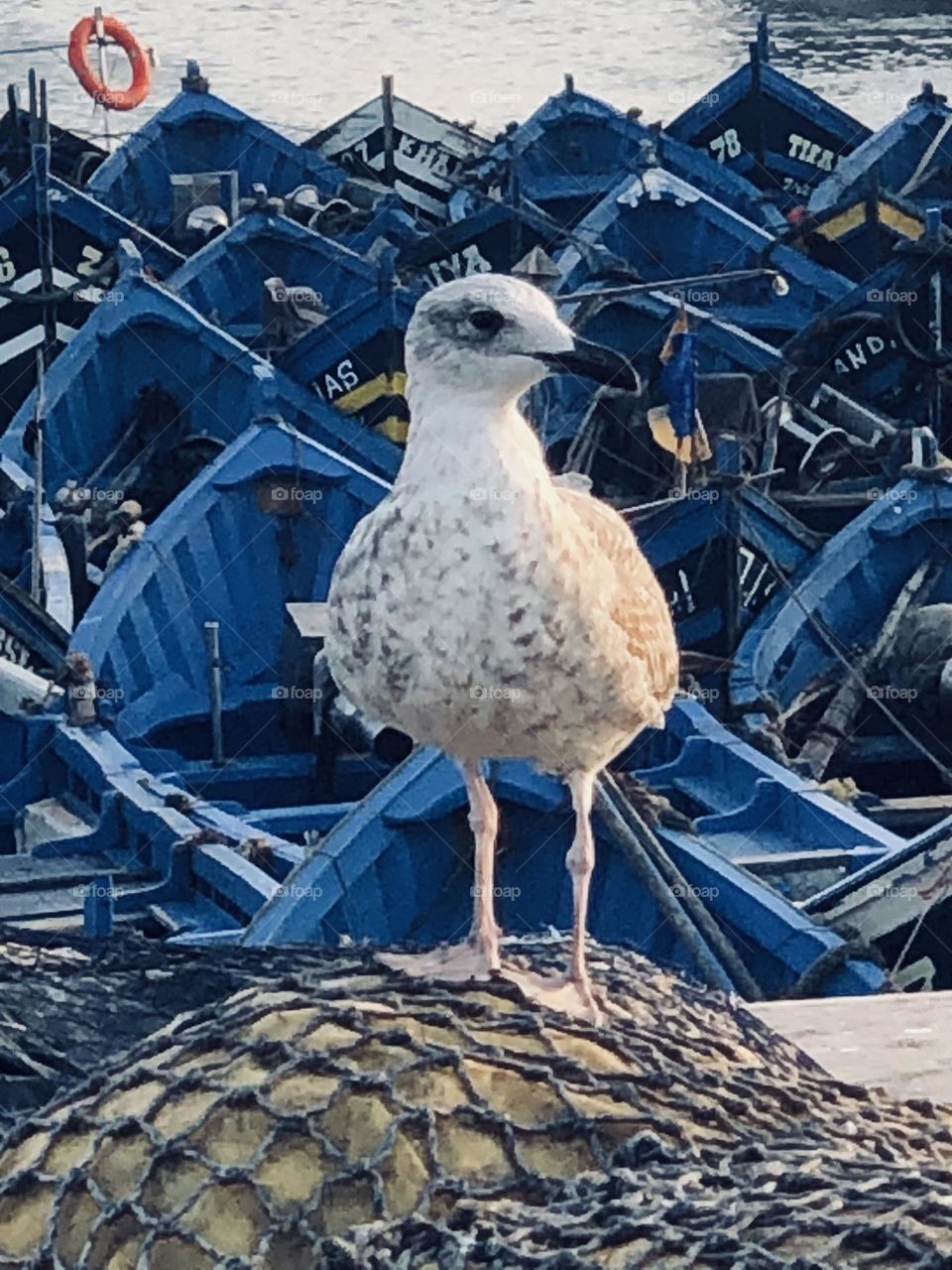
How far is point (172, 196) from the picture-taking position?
74.8ft

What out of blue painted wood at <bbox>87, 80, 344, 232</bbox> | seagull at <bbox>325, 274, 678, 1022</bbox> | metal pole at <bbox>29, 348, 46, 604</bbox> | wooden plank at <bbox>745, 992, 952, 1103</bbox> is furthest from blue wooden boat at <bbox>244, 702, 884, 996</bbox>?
blue painted wood at <bbox>87, 80, 344, 232</bbox>

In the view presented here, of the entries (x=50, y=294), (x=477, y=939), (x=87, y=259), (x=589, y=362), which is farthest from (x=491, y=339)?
(x=87, y=259)

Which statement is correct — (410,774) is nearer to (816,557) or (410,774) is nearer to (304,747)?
(304,747)

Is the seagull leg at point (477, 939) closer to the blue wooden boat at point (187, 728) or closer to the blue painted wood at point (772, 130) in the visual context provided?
the blue wooden boat at point (187, 728)

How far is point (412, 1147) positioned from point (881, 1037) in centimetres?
157

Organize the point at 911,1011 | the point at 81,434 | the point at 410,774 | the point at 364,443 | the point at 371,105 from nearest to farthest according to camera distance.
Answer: the point at 911,1011 → the point at 410,774 → the point at 364,443 → the point at 81,434 → the point at 371,105

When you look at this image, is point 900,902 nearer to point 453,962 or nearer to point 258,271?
point 453,962

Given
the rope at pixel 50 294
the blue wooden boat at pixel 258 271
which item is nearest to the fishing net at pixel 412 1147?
the blue wooden boat at pixel 258 271

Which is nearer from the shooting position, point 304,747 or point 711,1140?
point 711,1140

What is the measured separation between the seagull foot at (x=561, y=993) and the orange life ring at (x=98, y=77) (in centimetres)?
2140

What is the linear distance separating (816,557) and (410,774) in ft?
14.3

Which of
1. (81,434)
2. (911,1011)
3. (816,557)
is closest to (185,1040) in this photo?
(911,1011)

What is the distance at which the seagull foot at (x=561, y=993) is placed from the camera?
450 cm

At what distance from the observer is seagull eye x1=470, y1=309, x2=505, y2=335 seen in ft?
14.3
